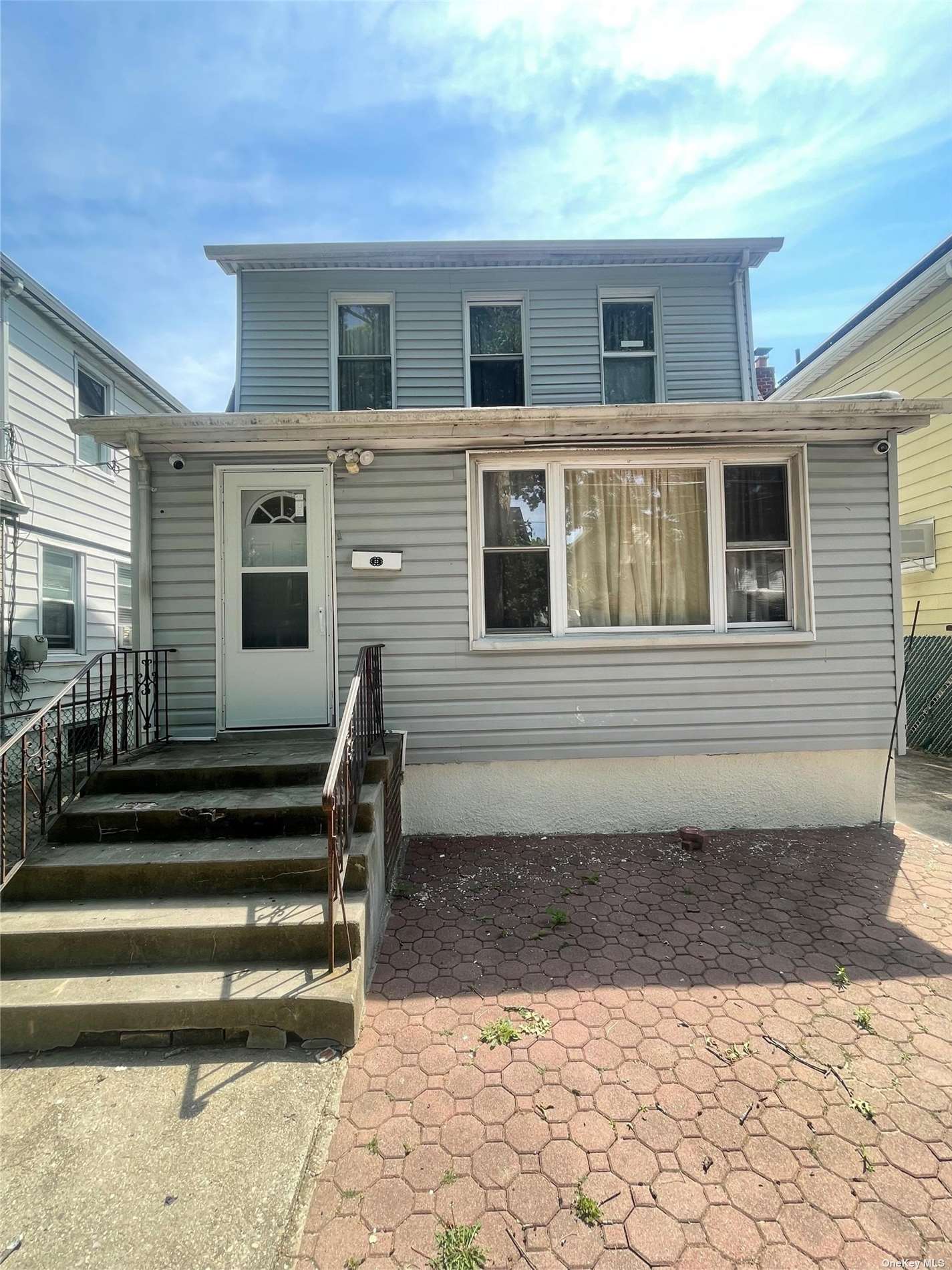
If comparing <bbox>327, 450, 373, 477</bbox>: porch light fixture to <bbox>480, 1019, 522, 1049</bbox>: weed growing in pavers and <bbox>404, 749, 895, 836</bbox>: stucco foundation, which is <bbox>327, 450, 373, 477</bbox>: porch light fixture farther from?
<bbox>480, 1019, 522, 1049</bbox>: weed growing in pavers

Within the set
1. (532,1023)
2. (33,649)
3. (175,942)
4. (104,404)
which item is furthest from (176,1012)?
(104,404)

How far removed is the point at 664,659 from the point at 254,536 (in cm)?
354

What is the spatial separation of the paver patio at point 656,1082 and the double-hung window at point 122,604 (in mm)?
7779

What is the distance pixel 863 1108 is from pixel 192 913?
9.57ft

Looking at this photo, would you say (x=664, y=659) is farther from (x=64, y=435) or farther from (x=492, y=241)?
(x=64, y=435)

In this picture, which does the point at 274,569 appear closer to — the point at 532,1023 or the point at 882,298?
the point at 532,1023

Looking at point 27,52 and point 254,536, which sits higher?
point 27,52

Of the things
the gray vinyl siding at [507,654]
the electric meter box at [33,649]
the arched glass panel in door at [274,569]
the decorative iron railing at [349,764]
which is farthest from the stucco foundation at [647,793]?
the electric meter box at [33,649]

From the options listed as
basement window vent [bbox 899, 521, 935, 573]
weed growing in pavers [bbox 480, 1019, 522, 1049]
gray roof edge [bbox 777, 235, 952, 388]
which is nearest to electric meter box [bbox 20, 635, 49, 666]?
weed growing in pavers [bbox 480, 1019, 522, 1049]

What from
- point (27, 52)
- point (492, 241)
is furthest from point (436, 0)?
point (27, 52)

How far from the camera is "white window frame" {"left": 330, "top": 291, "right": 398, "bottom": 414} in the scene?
22.7 feet

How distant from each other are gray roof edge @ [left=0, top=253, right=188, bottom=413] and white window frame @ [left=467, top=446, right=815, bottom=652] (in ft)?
20.4

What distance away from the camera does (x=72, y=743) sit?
→ 3.37 metres

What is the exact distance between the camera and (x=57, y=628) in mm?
7496
